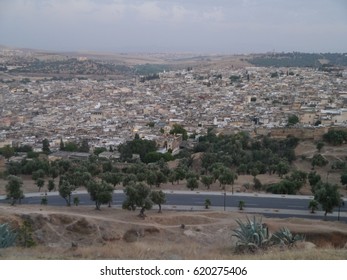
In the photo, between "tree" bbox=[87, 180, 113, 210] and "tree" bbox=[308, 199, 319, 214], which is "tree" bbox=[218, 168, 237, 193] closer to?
"tree" bbox=[308, 199, 319, 214]

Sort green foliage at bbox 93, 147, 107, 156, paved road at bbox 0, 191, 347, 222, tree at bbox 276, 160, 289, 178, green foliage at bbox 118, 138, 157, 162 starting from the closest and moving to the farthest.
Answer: paved road at bbox 0, 191, 347, 222 < tree at bbox 276, 160, 289, 178 < green foliage at bbox 118, 138, 157, 162 < green foliage at bbox 93, 147, 107, 156

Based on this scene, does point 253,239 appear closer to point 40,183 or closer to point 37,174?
point 40,183

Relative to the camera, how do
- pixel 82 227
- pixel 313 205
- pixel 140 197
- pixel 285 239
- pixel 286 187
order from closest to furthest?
pixel 285 239
pixel 82 227
pixel 140 197
pixel 313 205
pixel 286 187

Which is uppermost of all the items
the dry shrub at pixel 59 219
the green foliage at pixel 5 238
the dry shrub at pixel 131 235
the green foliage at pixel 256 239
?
the green foliage at pixel 256 239

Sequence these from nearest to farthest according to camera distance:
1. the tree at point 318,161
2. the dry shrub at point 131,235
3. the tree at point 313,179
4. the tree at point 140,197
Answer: the dry shrub at point 131,235
the tree at point 140,197
the tree at point 313,179
the tree at point 318,161

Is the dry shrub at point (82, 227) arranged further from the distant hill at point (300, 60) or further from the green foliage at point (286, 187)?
the distant hill at point (300, 60)

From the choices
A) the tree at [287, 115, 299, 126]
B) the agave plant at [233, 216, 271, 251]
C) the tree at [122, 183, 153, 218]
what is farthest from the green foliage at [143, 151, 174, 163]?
the agave plant at [233, 216, 271, 251]

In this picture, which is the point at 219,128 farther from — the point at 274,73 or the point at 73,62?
the point at 73,62

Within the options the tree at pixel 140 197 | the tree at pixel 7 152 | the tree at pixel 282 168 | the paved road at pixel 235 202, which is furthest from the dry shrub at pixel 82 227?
the tree at pixel 7 152

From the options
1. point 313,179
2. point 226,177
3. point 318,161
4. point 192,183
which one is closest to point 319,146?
point 318,161
